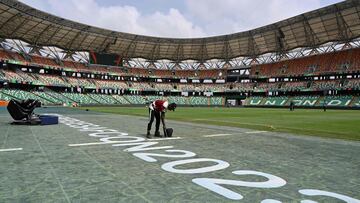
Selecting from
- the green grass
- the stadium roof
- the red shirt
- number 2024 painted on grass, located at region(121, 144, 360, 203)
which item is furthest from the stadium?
the red shirt

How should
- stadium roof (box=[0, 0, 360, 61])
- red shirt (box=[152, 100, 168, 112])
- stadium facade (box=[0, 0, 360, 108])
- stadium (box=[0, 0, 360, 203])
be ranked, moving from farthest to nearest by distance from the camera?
stadium facade (box=[0, 0, 360, 108])
stadium roof (box=[0, 0, 360, 61])
red shirt (box=[152, 100, 168, 112])
stadium (box=[0, 0, 360, 203])

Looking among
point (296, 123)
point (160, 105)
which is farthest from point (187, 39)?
point (160, 105)

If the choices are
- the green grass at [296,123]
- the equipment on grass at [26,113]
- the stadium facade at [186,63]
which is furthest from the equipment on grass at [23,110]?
the stadium facade at [186,63]

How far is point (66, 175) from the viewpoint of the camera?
542cm

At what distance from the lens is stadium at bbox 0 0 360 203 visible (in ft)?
16.2

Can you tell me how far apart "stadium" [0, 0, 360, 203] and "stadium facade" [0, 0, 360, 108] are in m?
0.40

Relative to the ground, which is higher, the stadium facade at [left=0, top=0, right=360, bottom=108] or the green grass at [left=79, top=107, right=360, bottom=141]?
the stadium facade at [left=0, top=0, right=360, bottom=108]

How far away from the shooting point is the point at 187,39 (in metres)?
84.4

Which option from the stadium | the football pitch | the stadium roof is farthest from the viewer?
the stadium roof

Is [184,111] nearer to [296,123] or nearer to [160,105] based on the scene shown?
[296,123]

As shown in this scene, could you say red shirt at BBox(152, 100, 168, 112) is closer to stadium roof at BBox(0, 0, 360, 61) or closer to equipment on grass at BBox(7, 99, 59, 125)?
equipment on grass at BBox(7, 99, 59, 125)

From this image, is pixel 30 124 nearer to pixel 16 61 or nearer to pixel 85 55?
pixel 16 61

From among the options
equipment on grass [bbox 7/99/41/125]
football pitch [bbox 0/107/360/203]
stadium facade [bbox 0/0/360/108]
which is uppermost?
stadium facade [bbox 0/0/360/108]

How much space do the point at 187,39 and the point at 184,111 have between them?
44.2 m
